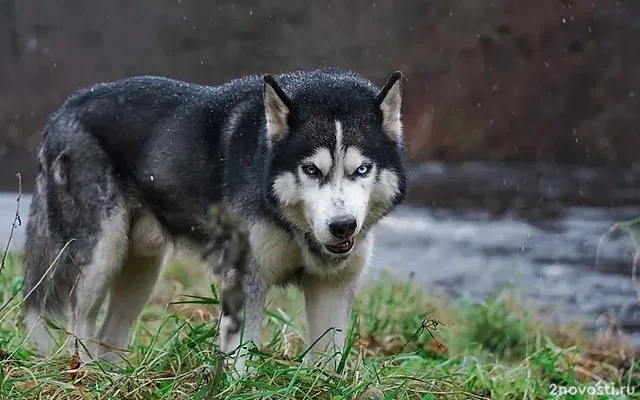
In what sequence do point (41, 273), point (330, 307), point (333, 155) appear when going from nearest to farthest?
point (333, 155) < point (330, 307) < point (41, 273)

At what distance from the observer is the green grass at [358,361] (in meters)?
3.40

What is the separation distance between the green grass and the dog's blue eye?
0.60 m

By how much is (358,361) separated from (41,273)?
186 centimetres

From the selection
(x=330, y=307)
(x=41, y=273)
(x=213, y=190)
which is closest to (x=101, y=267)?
(x=41, y=273)

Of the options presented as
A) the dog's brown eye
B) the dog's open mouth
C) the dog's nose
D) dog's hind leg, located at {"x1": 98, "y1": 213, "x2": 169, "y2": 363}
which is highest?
the dog's brown eye

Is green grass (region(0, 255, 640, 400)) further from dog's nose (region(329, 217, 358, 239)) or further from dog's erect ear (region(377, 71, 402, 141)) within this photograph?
dog's erect ear (region(377, 71, 402, 141))

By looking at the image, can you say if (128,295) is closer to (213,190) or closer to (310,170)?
(213,190)

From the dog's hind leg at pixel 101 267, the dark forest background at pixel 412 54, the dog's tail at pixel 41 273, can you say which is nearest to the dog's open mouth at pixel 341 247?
the dog's hind leg at pixel 101 267

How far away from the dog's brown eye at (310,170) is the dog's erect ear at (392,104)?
1.25 ft

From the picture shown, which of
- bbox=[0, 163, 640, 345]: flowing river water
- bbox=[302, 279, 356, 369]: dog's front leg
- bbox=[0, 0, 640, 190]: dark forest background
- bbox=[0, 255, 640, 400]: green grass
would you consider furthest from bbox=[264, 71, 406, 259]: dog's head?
bbox=[0, 0, 640, 190]: dark forest background

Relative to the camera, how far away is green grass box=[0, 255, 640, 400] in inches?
134

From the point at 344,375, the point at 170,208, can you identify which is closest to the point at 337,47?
the point at 170,208

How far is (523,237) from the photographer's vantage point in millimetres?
10719

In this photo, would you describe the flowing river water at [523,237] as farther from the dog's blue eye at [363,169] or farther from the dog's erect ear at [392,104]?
the dog's blue eye at [363,169]
